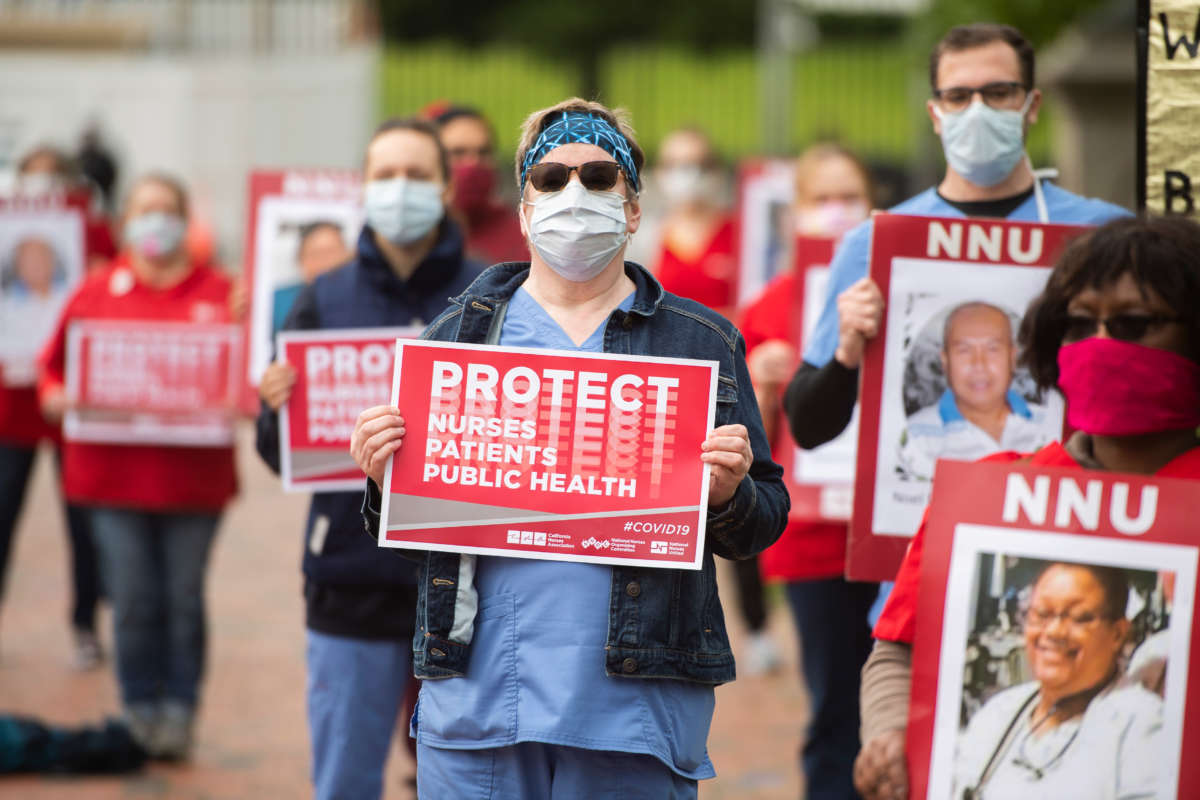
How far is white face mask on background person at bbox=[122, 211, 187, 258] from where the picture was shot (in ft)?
21.1

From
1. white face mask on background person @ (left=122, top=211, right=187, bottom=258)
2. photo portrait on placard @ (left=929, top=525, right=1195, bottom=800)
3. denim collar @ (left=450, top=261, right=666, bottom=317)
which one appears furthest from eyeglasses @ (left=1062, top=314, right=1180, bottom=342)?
white face mask on background person @ (left=122, top=211, right=187, bottom=258)

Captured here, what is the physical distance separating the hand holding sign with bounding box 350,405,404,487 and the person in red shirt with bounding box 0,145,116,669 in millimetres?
5125

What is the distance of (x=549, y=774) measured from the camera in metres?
2.97

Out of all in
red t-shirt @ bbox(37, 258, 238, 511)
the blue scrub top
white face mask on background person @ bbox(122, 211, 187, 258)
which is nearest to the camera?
the blue scrub top

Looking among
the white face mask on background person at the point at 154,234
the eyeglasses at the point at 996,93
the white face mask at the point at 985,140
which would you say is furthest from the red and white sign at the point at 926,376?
the white face mask on background person at the point at 154,234

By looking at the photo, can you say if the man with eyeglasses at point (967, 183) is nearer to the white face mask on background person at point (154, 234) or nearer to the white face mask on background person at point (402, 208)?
the white face mask on background person at point (402, 208)

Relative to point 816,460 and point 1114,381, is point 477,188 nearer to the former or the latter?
point 816,460

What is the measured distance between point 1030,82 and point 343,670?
7.31ft

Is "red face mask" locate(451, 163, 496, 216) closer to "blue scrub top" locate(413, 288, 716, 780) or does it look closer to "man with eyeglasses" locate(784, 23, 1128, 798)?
"man with eyeglasses" locate(784, 23, 1128, 798)

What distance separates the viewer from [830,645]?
4855 millimetres

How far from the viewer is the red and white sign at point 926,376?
3693mm

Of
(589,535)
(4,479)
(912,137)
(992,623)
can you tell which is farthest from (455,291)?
(912,137)

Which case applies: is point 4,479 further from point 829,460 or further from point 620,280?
point 620,280

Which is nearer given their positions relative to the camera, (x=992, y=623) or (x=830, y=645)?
(x=992, y=623)
